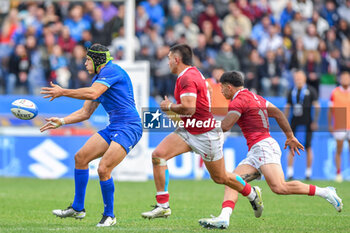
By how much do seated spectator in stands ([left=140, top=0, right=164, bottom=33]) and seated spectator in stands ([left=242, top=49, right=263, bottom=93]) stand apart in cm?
332

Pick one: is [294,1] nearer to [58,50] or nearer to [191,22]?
[191,22]

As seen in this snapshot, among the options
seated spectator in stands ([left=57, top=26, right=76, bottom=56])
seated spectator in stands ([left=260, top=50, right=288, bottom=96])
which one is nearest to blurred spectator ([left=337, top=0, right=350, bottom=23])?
seated spectator in stands ([left=260, top=50, right=288, bottom=96])

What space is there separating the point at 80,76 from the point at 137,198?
6826 mm

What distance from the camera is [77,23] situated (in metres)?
21.2

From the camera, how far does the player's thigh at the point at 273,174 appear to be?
28.3 feet

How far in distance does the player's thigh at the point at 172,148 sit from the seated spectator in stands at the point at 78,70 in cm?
1026

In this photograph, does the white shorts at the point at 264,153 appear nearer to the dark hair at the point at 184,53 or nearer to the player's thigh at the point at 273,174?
the player's thigh at the point at 273,174

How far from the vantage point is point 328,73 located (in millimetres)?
20062

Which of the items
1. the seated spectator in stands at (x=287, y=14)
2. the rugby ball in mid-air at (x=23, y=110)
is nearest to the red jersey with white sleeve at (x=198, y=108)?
the rugby ball in mid-air at (x=23, y=110)

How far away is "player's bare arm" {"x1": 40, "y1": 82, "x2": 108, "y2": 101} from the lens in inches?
316

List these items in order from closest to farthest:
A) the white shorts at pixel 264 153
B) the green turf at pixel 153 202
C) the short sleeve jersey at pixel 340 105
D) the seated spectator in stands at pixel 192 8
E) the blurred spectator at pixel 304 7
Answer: the green turf at pixel 153 202 → the white shorts at pixel 264 153 → the short sleeve jersey at pixel 340 105 → the seated spectator in stands at pixel 192 8 → the blurred spectator at pixel 304 7

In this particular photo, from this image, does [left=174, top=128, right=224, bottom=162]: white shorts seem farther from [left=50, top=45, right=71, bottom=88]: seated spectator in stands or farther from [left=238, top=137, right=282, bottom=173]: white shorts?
[left=50, top=45, right=71, bottom=88]: seated spectator in stands

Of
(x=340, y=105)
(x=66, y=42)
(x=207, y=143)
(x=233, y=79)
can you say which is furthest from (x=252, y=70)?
(x=207, y=143)

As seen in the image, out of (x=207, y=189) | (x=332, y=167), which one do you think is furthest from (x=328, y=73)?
(x=207, y=189)
